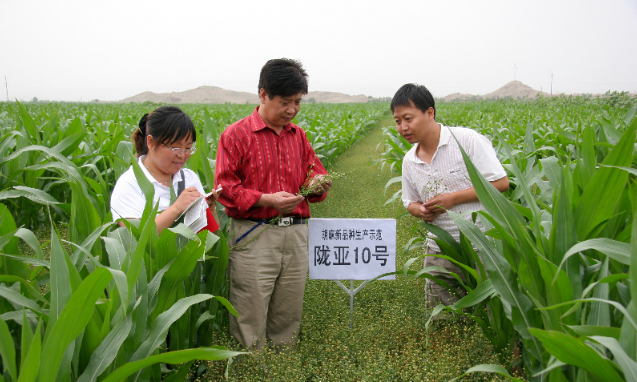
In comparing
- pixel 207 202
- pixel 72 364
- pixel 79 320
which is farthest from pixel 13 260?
pixel 207 202

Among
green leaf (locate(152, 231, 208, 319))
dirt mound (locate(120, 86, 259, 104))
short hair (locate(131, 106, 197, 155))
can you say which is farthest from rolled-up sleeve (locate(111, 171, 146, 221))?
dirt mound (locate(120, 86, 259, 104))

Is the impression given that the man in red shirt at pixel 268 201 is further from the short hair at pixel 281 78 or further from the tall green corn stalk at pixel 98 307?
the tall green corn stalk at pixel 98 307

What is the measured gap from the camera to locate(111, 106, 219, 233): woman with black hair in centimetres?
179

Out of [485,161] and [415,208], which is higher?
[485,161]

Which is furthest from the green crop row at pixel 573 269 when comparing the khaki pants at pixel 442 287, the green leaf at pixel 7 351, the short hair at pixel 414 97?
the green leaf at pixel 7 351

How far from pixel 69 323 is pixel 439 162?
181cm

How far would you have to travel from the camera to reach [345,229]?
2.49 meters

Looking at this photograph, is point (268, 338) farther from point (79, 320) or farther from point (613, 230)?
point (613, 230)

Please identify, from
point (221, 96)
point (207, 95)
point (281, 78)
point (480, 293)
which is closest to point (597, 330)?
point (480, 293)

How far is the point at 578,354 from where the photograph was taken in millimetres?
1063

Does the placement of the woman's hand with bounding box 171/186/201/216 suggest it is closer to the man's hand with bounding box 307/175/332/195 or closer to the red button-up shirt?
the red button-up shirt

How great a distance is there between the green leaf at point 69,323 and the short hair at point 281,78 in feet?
4.04

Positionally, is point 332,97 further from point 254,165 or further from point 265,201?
point 265,201

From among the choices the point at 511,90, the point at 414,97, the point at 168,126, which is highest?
the point at 511,90
